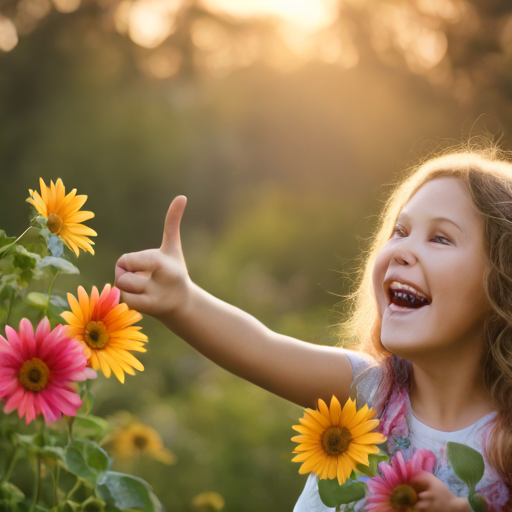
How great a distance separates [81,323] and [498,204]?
2.15ft

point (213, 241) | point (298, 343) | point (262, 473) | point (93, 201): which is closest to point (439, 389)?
point (298, 343)

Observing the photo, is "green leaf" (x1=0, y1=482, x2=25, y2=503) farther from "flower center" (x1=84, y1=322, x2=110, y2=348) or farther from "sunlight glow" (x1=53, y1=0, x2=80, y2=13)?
"sunlight glow" (x1=53, y1=0, x2=80, y2=13)

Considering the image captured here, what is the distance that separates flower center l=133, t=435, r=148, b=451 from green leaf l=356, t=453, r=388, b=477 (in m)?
0.86

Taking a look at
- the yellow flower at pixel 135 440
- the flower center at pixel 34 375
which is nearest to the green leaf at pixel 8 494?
the flower center at pixel 34 375

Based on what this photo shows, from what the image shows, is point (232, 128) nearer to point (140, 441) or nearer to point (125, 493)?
point (140, 441)

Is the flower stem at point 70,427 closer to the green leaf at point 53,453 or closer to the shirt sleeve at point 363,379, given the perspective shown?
the green leaf at point 53,453

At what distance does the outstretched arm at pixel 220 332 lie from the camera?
0.82 metres

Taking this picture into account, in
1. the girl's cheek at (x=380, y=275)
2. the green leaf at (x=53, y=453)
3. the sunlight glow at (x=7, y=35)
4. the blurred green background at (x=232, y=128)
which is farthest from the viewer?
the blurred green background at (x=232, y=128)

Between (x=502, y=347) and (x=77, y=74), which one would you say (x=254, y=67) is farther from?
(x=502, y=347)

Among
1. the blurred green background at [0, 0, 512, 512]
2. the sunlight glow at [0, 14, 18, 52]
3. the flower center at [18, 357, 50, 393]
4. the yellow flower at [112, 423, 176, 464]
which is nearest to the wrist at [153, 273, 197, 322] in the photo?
the flower center at [18, 357, 50, 393]

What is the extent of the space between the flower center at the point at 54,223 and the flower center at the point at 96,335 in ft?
0.44

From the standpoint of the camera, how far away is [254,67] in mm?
4473

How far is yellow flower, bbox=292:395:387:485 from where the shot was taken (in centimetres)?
62

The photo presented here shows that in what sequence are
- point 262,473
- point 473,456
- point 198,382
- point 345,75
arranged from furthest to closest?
point 345,75 → point 198,382 → point 262,473 → point 473,456
